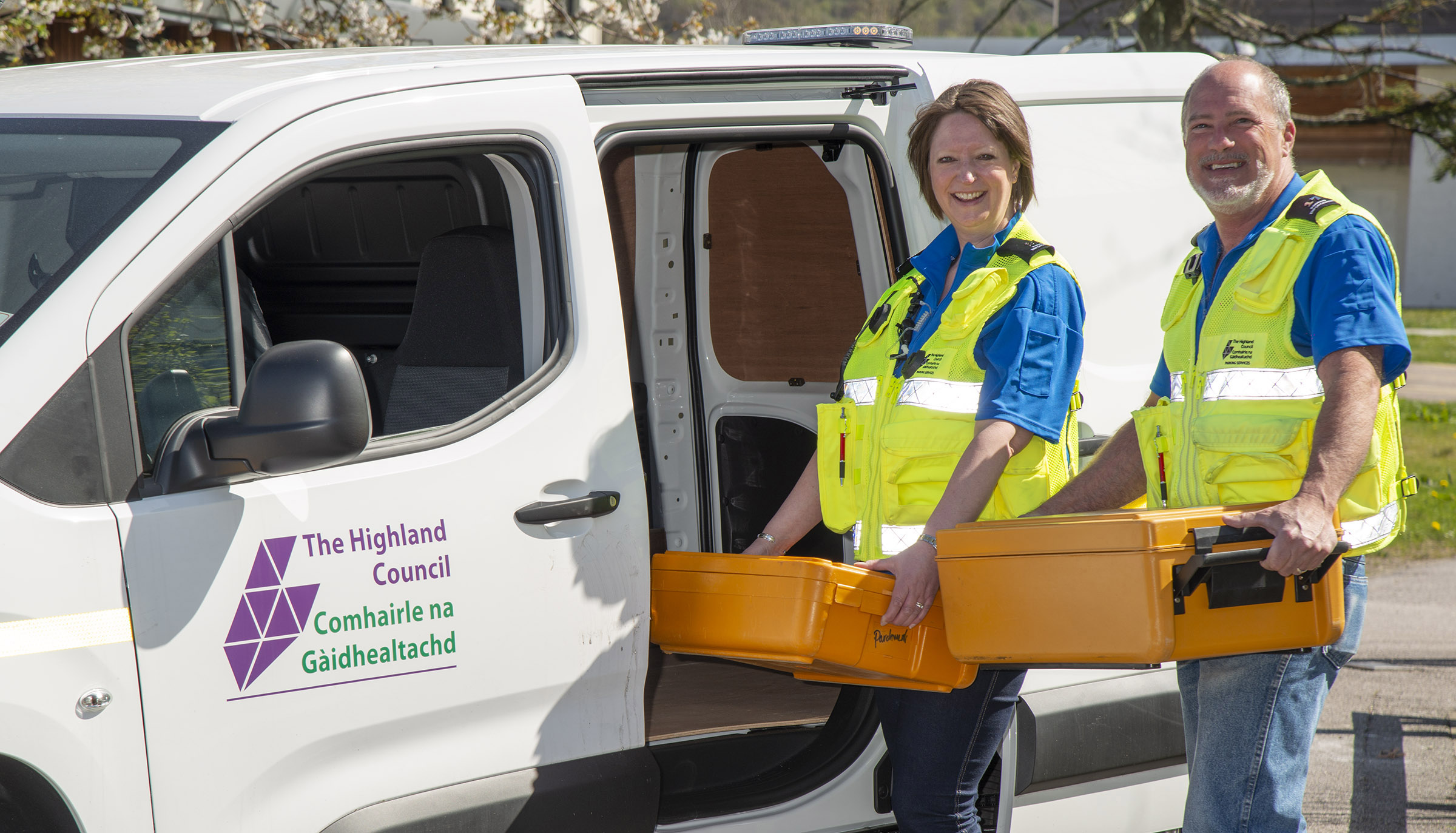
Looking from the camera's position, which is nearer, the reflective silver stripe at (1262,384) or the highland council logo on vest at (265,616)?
the highland council logo on vest at (265,616)

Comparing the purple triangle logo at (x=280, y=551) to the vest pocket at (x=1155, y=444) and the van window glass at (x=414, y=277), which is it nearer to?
the van window glass at (x=414, y=277)

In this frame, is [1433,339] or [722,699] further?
[1433,339]

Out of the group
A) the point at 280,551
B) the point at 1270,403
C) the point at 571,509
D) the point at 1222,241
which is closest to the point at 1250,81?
the point at 1222,241

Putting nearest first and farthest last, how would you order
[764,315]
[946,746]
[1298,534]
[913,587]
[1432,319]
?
[1298,534]
[913,587]
[946,746]
[764,315]
[1432,319]

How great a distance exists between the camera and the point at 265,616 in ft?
7.23

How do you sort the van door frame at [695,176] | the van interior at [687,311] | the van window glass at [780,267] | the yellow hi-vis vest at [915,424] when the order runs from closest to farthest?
the yellow hi-vis vest at [915,424], the van door frame at [695,176], the van interior at [687,311], the van window glass at [780,267]

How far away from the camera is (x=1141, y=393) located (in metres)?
3.33

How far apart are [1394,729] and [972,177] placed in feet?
11.5

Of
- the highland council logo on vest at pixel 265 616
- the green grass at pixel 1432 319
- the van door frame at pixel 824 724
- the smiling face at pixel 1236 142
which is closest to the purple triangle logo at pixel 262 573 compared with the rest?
the highland council logo on vest at pixel 265 616

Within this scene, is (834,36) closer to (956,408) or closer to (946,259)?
(946,259)

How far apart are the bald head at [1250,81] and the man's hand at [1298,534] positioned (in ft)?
2.54

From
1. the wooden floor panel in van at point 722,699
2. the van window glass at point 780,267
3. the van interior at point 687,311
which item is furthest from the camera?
the van window glass at point 780,267

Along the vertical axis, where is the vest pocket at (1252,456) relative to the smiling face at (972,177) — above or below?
below

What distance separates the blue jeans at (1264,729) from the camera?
2.36m
